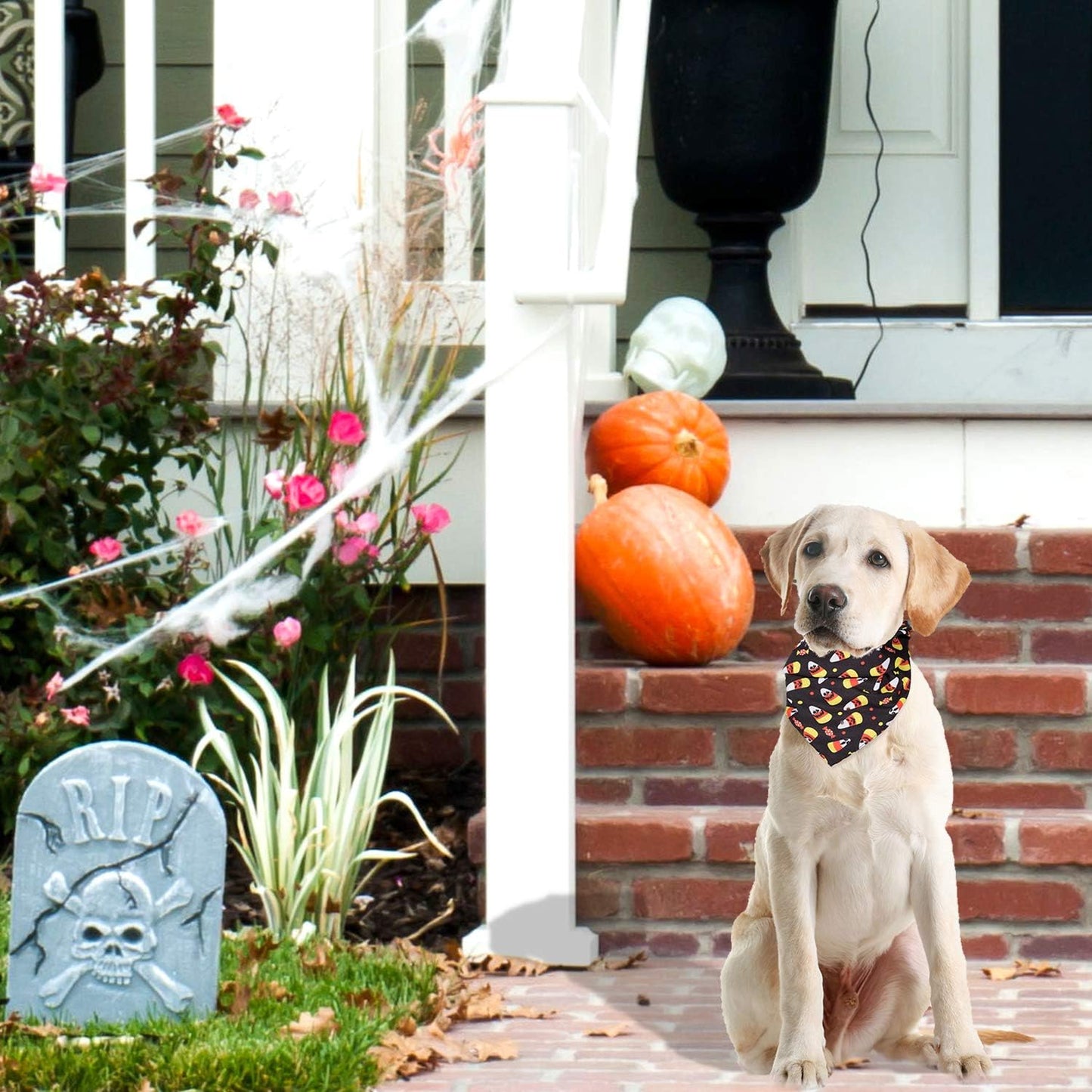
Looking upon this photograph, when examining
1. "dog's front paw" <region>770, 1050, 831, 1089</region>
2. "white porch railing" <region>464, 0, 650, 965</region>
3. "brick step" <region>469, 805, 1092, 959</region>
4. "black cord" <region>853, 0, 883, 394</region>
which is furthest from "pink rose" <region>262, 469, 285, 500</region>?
"black cord" <region>853, 0, 883, 394</region>

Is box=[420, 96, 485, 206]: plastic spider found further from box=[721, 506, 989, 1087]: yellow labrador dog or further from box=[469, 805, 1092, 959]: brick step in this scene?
box=[721, 506, 989, 1087]: yellow labrador dog

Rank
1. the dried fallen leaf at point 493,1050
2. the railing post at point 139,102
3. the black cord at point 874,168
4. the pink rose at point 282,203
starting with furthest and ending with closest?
1. the black cord at point 874,168
2. the railing post at point 139,102
3. the pink rose at point 282,203
4. the dried fallen leaf at point 493,1050

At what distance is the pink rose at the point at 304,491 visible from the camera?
4230 millimetres

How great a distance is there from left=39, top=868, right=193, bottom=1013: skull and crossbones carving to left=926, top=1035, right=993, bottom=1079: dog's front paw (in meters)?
1.38

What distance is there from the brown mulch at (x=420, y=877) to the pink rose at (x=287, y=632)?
2.05 ft

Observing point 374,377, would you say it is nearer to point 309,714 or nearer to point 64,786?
point 309,714

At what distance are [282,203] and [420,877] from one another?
1.70 m

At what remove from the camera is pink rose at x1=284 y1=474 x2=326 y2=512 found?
167 inches

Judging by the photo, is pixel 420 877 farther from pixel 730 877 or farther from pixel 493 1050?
pixel 493 1050

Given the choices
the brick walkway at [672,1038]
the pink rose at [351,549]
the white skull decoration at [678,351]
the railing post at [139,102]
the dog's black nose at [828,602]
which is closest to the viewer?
the dog's black nose at [828,602]

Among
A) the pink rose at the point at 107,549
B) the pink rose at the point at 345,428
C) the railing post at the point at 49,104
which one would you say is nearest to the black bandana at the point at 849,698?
the pink rose at the point at 345,428

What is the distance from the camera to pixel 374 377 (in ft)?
15.0

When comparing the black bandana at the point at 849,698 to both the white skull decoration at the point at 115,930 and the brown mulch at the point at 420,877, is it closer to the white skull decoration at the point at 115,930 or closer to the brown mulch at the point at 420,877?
the white skull decoration at the point at 115,930

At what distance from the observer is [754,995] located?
3.13m
